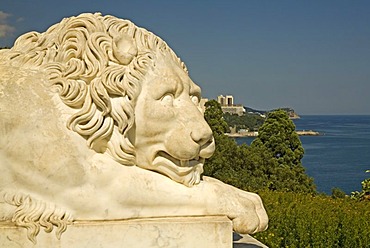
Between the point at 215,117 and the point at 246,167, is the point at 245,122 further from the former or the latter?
the point at 246,167

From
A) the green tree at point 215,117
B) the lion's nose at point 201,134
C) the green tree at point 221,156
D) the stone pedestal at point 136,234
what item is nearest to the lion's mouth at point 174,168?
the lion's nose at point 201,134

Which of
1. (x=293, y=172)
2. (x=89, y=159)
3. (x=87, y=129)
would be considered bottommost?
(x=293, y=172)

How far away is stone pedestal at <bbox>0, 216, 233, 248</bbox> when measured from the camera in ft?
9.54

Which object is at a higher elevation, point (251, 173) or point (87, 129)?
point (87, 129)

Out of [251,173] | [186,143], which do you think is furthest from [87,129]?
[251,173]

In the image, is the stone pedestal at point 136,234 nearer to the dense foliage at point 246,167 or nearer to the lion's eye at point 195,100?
the lion's eye at point 195,100

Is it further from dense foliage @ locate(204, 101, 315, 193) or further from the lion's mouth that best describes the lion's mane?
dense foliage @ locate(204, 101, 315, 193)

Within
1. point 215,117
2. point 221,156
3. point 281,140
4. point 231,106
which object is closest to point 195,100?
point 221,156

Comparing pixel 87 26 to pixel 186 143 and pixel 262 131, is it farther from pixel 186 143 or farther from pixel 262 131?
pixel 262 131

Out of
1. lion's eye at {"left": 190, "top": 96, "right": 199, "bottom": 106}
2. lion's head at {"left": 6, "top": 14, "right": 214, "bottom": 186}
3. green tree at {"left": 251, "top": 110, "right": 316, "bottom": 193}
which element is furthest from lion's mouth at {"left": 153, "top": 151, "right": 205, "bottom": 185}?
green tree at {"left": 251, "top": 110, "right": 316, "bottom": 193}

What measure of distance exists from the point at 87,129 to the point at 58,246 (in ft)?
2.37

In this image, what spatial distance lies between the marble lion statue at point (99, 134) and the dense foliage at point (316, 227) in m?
2.35

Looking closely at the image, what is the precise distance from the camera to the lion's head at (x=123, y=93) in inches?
118

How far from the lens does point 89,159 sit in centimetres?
296
